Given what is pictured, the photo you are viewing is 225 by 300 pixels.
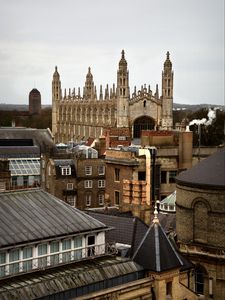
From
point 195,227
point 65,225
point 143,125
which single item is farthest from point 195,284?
point 143,125

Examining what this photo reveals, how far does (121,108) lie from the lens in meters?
129

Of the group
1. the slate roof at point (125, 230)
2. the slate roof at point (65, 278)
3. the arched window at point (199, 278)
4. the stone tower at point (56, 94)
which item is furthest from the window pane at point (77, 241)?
the stone tower at point (56, 94)

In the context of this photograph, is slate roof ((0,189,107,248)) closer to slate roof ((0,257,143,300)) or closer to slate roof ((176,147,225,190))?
slate roof ((0,257,143,300))

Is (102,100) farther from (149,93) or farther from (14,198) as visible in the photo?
(14,198)

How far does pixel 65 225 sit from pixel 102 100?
117m

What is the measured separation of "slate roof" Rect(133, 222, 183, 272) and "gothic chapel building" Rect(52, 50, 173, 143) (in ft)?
304

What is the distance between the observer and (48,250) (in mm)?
28844

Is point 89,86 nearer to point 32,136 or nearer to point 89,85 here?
point 89,85

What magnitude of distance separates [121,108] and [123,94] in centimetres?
319

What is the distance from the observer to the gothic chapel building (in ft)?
422

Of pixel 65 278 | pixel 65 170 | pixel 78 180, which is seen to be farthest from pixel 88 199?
pixel 65 278

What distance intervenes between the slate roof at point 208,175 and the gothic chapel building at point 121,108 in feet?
272

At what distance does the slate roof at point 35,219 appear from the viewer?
2820 cm

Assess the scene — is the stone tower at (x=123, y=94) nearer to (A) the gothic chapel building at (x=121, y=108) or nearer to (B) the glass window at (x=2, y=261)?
(A) the gothic chapel building at (x=121, y=108)
